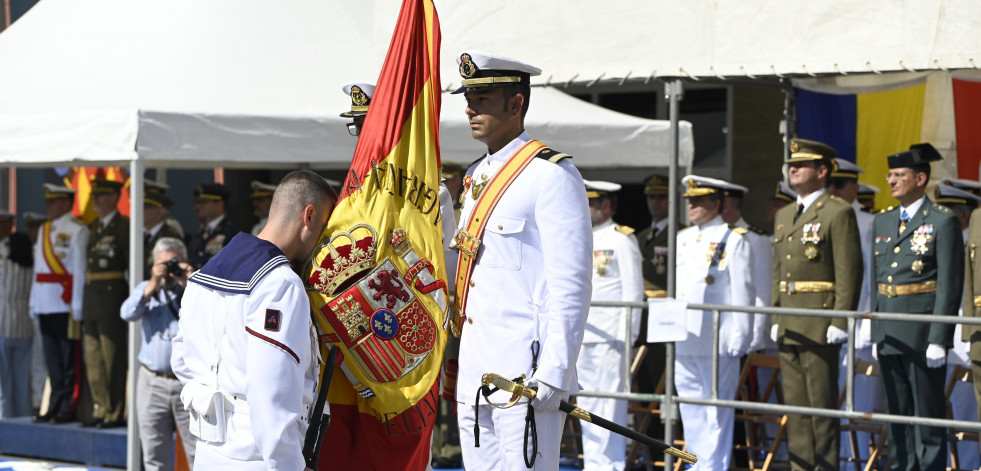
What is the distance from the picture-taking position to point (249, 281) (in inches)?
139

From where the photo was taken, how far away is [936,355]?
6.95 metres

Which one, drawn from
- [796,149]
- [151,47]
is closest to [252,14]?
[151,47]

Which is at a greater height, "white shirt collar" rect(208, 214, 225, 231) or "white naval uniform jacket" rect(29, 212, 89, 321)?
"white shirt collar" rect(208, 214, 225, 231)

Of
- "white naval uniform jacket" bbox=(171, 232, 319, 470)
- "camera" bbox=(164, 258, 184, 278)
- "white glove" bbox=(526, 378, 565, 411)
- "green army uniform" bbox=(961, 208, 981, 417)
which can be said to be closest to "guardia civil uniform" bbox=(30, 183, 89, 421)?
"camera" bbox=(164, 258, 184, 278)

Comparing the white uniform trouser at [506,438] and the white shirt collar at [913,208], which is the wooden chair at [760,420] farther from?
the white uniform trouser at [506,438]

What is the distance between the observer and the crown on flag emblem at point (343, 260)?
3.95 m

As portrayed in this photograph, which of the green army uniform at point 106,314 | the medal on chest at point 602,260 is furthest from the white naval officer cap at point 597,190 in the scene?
the green army uniform at point 106,314

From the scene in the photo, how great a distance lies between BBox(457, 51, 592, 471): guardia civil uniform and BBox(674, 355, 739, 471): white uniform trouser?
358cm

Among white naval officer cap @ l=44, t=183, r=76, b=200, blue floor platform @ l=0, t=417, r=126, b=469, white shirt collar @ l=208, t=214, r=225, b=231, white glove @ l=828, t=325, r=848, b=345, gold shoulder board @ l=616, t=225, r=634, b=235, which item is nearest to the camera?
white glove @ l=828, t=325, r=848, b=345

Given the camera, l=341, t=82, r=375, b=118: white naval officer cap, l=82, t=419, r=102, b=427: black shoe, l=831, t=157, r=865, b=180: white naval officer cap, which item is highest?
l=341, t=82, r=375, b=118: white naval officer cap

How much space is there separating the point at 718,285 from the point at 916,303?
4.69ft

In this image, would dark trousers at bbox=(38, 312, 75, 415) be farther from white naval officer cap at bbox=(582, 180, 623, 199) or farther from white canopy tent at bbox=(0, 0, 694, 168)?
white naval officer cap at bbox=(582, 180, 623, 199)

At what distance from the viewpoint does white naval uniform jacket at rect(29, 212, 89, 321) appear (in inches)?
407

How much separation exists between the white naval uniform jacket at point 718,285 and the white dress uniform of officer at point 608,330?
33cm
